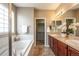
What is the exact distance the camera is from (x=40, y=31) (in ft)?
21.4

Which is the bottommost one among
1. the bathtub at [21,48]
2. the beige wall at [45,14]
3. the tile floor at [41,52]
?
the tile floor at [41,52]

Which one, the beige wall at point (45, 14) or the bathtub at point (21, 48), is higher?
the beige wall at point (45, 14)

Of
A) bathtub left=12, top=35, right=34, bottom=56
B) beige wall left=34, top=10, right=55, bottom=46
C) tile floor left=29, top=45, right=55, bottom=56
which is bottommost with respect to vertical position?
tile floor left=29, top=45, right=55, bottom=56

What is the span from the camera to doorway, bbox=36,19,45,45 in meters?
6.46

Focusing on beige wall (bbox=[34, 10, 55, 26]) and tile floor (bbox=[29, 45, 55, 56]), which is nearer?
tile floor (bbox=[29, 45, 55, 56])

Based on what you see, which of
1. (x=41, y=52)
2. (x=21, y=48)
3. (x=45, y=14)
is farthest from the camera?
(x=45, y=14)

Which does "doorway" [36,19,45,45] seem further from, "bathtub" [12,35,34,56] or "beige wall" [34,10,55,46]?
"bathtub" [12,35,34,56]

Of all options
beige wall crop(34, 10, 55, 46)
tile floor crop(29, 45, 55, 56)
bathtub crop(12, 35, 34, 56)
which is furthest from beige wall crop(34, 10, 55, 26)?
bathtub crop(12, 35, 34, 56)

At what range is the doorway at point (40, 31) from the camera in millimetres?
6457

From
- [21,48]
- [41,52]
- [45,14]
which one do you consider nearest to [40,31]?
[45,14]

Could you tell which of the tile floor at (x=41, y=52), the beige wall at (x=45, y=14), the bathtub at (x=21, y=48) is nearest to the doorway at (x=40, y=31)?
the beige wall at (x=45, y=14)

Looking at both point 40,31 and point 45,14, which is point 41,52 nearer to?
point 40,31

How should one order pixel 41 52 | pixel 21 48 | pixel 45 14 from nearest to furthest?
pixel 21 48
pixel 41 52
pixel 45 14

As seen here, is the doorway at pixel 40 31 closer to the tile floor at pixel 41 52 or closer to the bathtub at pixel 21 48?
the tile floor at pixel 41 52
